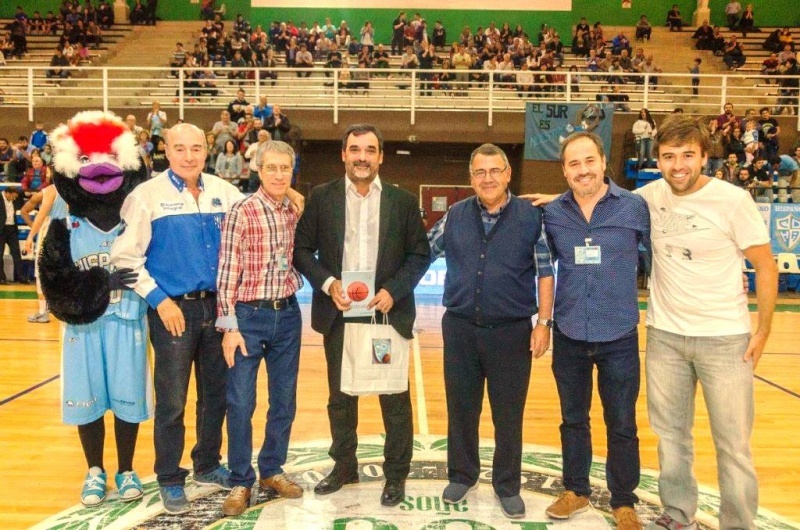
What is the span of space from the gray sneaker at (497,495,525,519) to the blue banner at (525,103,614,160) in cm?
1054

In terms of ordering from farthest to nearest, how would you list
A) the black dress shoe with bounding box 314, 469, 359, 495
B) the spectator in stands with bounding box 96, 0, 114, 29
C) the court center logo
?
the spectator in stands with bounding box 96, 0, 114, 29 → the black dress shoe with bounding box 314, 469, 359, 495 → the court center logo

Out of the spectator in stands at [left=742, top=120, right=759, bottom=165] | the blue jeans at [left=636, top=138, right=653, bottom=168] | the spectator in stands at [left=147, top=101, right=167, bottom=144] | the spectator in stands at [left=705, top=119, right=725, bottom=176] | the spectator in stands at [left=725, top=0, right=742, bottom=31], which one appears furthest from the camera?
the spectator in stands at [left=725, top=0, right=742, bottom=31]

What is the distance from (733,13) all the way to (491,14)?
21.9ft

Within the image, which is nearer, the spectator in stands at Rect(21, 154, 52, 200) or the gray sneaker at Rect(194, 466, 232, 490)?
A: the gray sneaker at Rect(194, 466, 232, 490)

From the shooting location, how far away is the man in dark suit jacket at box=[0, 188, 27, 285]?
10414 mm

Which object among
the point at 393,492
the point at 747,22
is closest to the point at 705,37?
the point at 747,22

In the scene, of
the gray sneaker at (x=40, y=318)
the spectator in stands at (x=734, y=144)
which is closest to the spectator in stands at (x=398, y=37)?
the spectator in stands at (x=734, y=144)

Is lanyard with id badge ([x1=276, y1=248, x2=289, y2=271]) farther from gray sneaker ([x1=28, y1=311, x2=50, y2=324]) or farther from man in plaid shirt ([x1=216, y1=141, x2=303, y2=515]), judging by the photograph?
gray sneaker ([x1=28, y1=311, x2=50, y2=324])

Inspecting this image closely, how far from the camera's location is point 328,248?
3.49 meters

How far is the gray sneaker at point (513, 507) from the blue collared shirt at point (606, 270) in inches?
32.1

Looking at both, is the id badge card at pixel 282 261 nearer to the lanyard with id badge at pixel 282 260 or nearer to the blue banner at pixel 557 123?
the lanyard with id badge at pixel 282 260

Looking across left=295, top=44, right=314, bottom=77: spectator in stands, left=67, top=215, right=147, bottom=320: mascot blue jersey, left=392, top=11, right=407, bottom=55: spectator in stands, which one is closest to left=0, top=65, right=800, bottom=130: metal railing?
left=295, top=44, right=314, bottom=77: spectator in stands

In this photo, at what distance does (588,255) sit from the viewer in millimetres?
3152

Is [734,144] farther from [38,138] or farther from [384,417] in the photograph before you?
[38,138]
